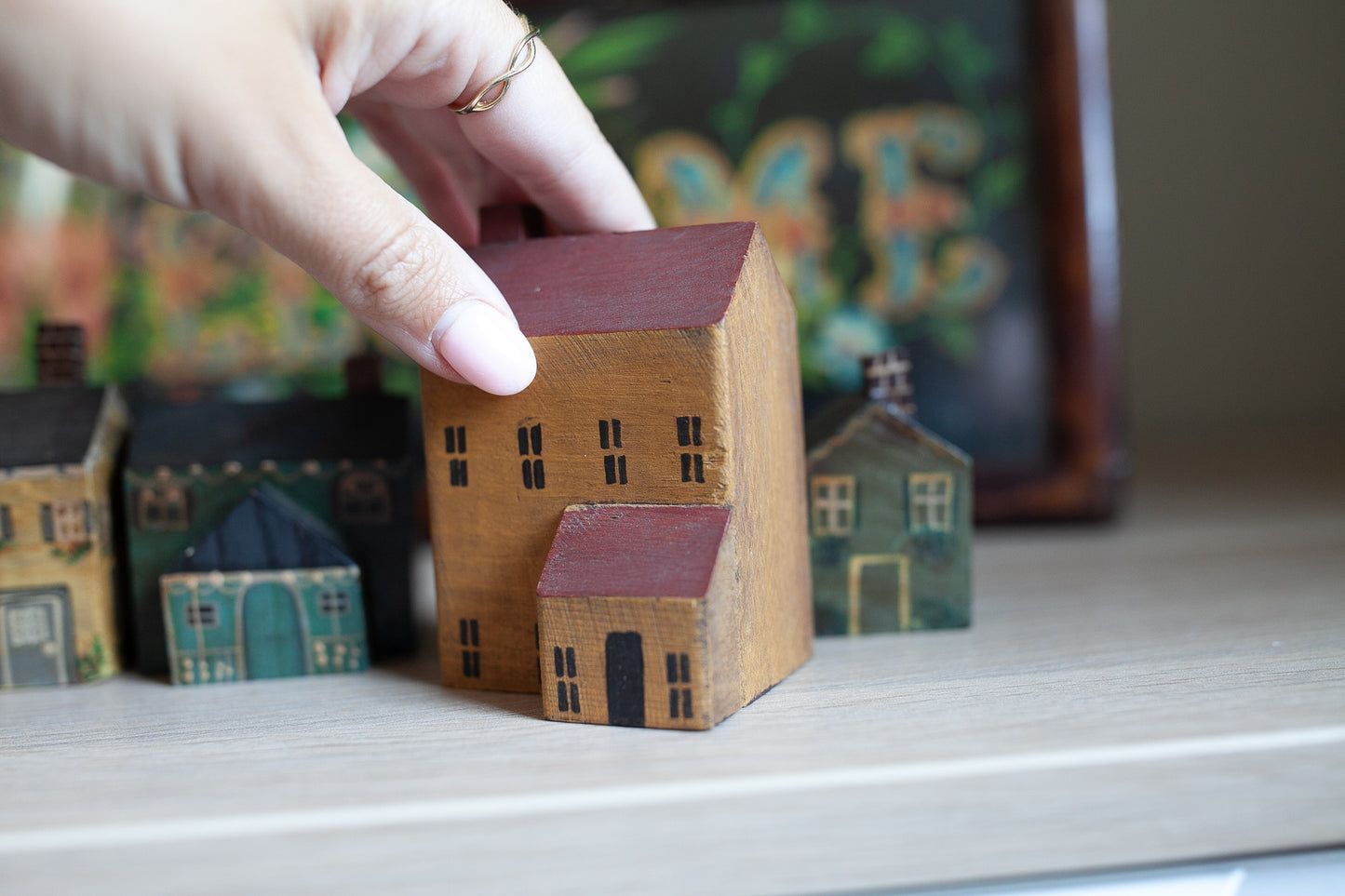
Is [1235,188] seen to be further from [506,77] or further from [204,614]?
[204,614]

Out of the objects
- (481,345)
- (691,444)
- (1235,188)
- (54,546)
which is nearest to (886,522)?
(691,444)

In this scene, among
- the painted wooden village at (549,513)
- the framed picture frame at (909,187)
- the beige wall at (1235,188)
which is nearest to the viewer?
the painted wooden village at (549,513)

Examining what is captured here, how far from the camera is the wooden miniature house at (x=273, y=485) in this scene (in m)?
0.68

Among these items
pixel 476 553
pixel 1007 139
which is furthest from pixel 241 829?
pixel 1007 139

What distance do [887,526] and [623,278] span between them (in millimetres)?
250

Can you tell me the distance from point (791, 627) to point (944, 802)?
7.5 inches

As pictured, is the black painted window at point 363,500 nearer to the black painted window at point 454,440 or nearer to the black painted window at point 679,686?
the black painted window at point 454,440

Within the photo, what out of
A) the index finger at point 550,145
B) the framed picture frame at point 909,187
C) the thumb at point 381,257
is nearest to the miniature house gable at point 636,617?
the thumb at point 381,257

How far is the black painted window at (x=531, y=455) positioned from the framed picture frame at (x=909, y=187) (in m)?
0.46

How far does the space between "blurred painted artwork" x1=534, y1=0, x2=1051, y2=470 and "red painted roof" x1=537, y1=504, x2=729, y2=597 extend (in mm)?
465

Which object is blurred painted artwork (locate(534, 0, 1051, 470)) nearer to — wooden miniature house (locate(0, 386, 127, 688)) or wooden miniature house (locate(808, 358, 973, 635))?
wooden miniature house (locate(808, 358, 973, 635))

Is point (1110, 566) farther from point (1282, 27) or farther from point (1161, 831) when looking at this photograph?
point (1282, 27)

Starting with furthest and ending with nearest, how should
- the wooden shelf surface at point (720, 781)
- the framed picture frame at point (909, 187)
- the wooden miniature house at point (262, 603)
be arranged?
the framed picture frame at point (909, 187) → the wooden miniature house at point (262, 603) → the wooden shelf surface at point (720, 781)

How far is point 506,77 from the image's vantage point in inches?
23.4
